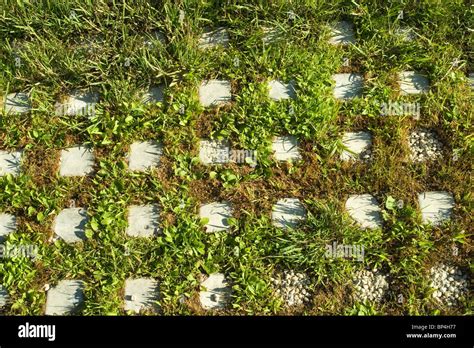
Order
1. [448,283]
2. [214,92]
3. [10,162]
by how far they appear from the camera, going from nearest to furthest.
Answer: [448,283] → [10,162] → [214,92]

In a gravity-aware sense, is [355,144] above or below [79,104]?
below

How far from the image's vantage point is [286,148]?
13.4 feet

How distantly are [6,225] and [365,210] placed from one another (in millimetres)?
2576

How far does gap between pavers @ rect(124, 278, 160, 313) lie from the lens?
3.79m

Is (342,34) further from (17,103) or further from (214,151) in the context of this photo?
(17,103)


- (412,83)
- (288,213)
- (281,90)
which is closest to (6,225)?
(288,213)

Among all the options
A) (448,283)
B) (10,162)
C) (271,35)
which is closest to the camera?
(448,283)

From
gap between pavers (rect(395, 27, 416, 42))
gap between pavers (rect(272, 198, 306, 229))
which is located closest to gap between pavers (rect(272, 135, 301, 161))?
gap between pavers (rect(272, 198, 306, 229))

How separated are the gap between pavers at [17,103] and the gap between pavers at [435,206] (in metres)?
3.04

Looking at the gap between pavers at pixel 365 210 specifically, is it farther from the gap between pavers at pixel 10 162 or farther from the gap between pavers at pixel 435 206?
the gap between pavers at pixel 10 162

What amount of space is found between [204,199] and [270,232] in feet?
1.74

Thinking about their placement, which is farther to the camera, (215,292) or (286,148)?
(286,148)

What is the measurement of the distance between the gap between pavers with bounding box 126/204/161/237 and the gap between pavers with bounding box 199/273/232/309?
0.51m
